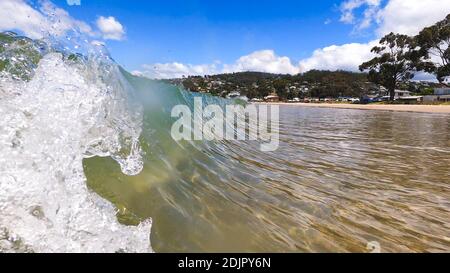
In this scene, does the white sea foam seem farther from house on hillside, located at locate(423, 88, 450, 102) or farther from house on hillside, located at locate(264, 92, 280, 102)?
house on hillside, located at locate(264, 92, 280, 102)

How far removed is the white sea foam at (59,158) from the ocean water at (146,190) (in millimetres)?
13

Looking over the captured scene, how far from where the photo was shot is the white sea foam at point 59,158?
2.97 metres

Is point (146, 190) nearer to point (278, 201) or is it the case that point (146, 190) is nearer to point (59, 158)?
point (59, 158)

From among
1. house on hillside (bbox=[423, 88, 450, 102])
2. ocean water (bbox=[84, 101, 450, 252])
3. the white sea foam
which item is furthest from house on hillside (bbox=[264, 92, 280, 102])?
the white sea foam

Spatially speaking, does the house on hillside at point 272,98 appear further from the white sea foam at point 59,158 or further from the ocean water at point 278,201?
the white sea foam at point 59,158

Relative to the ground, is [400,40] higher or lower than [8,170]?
higher

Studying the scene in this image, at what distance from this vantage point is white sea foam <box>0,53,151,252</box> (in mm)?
2975

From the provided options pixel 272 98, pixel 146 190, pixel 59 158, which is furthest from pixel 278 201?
pixel 272 98

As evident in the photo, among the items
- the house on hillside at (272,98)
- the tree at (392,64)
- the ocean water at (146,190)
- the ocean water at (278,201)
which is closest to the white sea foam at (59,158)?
the ocean water at (146,190)

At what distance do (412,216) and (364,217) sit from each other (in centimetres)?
59

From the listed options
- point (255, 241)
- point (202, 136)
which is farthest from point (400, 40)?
point (255, 241)

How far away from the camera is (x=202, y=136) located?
864 cm

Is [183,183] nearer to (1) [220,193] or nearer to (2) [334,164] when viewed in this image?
(1) [220,193]
